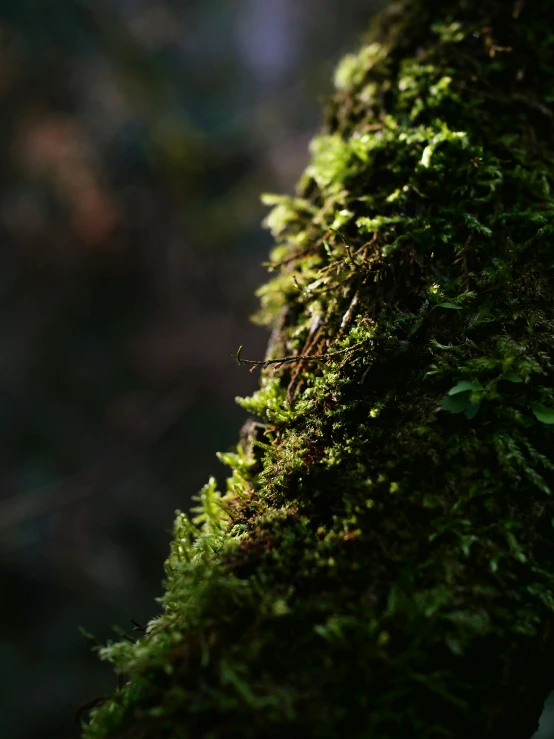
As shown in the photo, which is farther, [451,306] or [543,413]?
[451,306]

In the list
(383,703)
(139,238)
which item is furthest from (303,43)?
(383,703)

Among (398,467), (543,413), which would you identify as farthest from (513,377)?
(398,467)

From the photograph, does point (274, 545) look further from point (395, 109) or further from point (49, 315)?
point (49, 315)

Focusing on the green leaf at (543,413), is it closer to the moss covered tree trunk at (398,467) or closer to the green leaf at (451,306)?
the moss covered tree trunk at (398,467)

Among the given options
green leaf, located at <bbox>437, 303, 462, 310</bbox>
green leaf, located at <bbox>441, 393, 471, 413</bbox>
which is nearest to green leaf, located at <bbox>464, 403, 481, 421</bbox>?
green leaf, located at <bbox>441, 393, 471, 413</bbox>

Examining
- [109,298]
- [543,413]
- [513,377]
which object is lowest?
[543,413]

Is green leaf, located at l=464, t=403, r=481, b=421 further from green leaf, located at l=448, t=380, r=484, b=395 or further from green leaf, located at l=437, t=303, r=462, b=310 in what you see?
green leaf, located at l=437, t=303, r=462, b=310

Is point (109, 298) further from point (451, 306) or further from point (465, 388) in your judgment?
point (465, 388)
